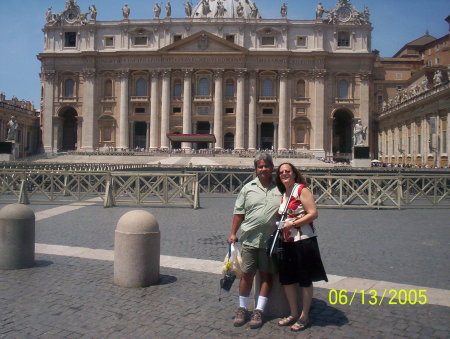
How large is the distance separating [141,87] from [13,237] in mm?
58557

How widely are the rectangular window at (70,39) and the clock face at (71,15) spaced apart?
191 centimetres

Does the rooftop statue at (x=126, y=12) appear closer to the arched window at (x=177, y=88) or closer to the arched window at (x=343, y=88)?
the arched window at (x=177, y=88)

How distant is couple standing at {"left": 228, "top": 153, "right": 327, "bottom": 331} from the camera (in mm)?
4598

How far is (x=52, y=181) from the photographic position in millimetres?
16594

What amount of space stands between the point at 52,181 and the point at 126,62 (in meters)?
48.8

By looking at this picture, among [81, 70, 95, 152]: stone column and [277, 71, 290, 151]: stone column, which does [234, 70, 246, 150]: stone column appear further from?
[81, 70, 95, 152]: stone column

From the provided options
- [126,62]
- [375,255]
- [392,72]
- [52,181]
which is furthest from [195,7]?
[375,255]

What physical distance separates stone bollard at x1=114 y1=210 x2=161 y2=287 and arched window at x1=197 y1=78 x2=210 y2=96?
57.2 metres

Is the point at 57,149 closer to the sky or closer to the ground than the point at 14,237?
closer to the sky

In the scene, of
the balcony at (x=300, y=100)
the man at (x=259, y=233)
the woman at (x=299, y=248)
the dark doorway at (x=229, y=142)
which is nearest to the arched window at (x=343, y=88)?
the balcony at (x=300, y=100)

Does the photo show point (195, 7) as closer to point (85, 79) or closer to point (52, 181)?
point (85, 79)

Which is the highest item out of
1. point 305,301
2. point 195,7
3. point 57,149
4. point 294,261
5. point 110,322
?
point 195,7

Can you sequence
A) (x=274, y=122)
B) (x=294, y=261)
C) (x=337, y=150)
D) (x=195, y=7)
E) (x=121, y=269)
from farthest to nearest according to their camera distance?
1. (x=195, y=7)
2. (x=337, y=150)
3. (x=274, y=122)
4. (x=121, y=269)
5. (x=294, y=261)

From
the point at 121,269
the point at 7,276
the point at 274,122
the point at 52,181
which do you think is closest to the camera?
the point at 121,269
